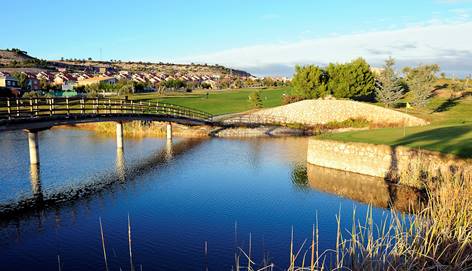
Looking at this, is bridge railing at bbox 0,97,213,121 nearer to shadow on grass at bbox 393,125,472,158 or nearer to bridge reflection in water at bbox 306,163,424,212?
bridge reflection in water at bbox 306,163,424,212

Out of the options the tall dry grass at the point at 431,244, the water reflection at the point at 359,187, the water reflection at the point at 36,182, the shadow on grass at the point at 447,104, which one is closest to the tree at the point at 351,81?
the shadow on grass at the point at 447,104

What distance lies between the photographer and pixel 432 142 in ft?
80.0

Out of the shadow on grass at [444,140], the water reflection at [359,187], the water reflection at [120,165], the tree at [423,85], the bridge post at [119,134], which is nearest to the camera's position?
the water reflection at [359,187]

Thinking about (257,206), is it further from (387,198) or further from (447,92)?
(447,92)

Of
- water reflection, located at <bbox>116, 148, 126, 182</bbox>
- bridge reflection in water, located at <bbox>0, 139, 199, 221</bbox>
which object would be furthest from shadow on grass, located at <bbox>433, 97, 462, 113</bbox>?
water reflection, located at <bbox>116, 148, 126, 182</bbox>

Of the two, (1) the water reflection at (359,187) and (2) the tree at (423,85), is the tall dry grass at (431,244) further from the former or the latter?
(2) the tree at (423,85)

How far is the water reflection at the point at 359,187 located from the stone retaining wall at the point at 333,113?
26.9m

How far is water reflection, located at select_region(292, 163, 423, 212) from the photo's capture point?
1967cm

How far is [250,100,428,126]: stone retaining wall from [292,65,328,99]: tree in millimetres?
12578

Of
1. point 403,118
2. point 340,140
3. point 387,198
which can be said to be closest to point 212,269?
point 387,198

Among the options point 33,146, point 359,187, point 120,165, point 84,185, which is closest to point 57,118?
point 33,146

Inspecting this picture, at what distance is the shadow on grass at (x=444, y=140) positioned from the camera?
2148 centimetres

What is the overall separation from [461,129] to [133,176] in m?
23.9

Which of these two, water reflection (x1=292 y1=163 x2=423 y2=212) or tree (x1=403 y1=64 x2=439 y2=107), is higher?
tree (x1=403 y1=64 x2=439 y2=107)
